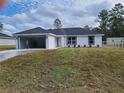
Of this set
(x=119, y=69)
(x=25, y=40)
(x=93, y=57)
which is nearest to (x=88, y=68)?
(x=119, y=69)

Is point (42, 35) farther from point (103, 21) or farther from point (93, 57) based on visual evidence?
point (103, 21)

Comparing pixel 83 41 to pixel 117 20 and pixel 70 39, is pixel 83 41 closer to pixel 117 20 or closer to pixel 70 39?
pixel 70 39

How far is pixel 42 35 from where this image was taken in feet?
116

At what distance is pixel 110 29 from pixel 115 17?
3863mm

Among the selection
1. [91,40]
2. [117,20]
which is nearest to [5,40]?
[91,40]

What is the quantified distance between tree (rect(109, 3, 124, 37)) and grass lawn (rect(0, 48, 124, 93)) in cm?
4223

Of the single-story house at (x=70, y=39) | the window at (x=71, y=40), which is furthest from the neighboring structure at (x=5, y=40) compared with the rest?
the window at (x=71, y=40)

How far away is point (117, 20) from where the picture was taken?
65938mm

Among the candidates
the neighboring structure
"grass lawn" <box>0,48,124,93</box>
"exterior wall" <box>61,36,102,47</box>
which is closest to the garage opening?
"exterior wall" <box>61,36,102,47</box>

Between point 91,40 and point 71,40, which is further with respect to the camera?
point 71,40

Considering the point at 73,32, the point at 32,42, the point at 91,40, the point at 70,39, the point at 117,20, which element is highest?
the point at 117,20

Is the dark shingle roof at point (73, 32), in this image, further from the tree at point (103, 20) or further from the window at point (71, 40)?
the tree at point (103, 20)

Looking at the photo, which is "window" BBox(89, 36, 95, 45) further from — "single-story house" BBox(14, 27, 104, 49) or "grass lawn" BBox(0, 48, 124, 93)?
"grass lawn" BBox(0, 48, 124, 93)

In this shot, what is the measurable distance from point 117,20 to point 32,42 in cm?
3246
